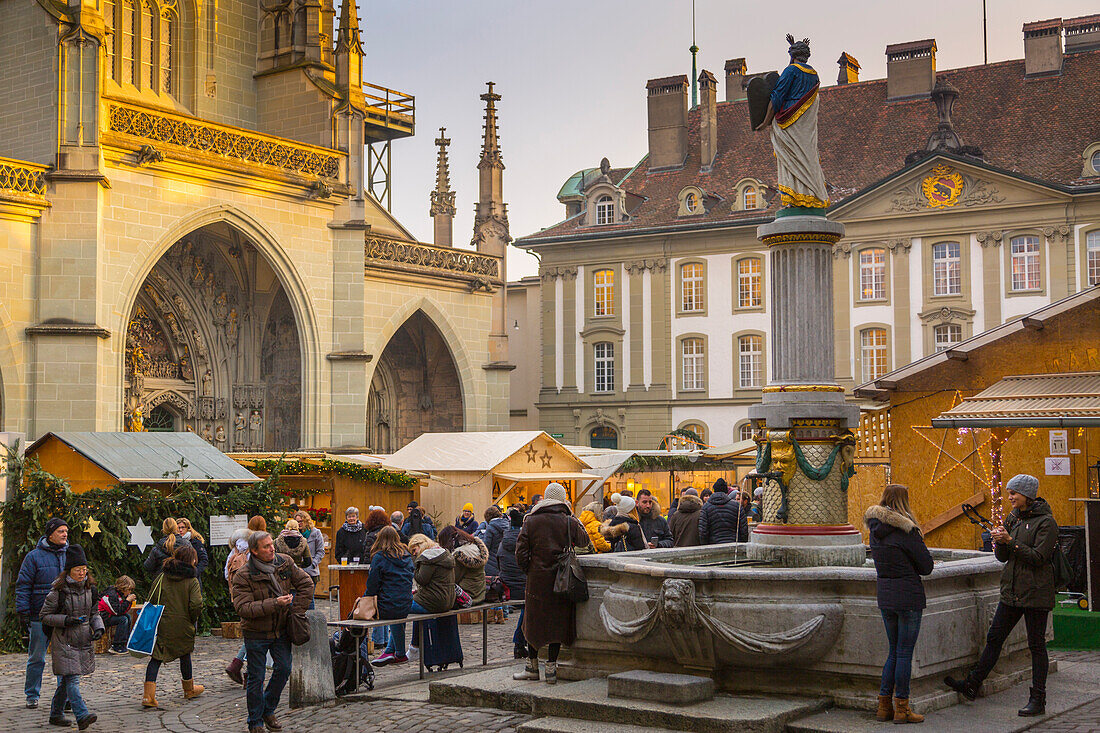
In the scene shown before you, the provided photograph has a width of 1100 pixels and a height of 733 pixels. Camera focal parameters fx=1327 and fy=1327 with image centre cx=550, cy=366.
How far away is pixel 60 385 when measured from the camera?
23.4m

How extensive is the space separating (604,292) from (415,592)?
3123cm

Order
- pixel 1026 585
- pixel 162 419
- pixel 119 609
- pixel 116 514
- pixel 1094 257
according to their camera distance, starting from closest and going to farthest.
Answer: pixel 1026 585 < pixel 119 609 < pixel 116 514 < pixel 162 419 < pixel 1094 257

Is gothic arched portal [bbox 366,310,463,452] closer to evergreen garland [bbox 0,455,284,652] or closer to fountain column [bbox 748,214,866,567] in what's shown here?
evergreen garland [bbox 0,455,284,652]

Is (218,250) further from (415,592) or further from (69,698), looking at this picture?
(69,698)

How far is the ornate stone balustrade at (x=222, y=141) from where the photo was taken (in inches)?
966

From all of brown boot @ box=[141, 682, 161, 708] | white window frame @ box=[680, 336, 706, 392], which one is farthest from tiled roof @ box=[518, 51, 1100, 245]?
brown boot @ box=[141, 682, 161, 708]

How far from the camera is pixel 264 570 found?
31.5 ft

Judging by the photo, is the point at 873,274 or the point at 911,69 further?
the point at 911,69

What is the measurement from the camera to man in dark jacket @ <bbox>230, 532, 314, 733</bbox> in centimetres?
951

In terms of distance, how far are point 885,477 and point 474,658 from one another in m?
9.73

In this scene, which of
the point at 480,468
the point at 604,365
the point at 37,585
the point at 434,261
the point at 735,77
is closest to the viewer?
the point at 37,585

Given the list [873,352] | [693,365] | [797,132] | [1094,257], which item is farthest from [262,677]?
[693,365]

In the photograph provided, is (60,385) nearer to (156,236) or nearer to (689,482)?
(156,236)

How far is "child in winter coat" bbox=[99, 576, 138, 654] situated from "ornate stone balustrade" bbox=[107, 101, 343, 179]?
12.3 metres
